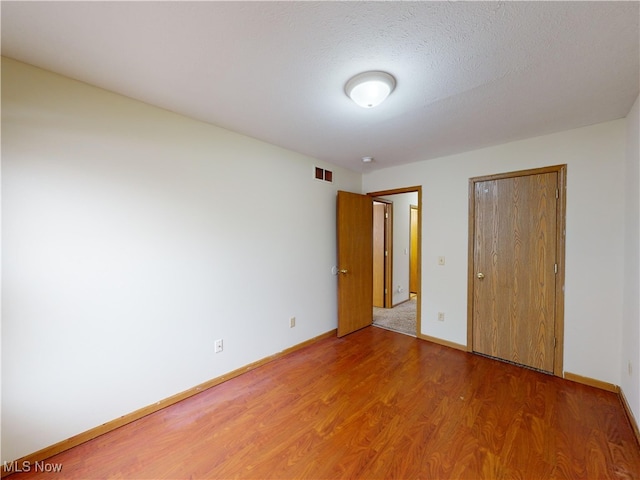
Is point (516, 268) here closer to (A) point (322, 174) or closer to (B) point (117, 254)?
(A) point (322, 174)

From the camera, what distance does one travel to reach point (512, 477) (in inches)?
54.5

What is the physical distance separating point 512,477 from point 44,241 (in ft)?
9.77

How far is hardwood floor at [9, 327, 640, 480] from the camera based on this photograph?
1.45 metres

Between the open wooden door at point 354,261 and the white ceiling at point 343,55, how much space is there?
1395 millimetres

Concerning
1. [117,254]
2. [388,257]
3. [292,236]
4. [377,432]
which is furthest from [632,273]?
[117,254]

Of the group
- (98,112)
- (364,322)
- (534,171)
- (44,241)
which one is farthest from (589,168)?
(44,241)

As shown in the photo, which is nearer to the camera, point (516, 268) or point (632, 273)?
point (632, 273)

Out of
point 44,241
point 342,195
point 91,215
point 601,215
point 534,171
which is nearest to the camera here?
point 44,241

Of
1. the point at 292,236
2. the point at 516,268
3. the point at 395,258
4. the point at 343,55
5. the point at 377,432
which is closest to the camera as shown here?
the point at 343,55

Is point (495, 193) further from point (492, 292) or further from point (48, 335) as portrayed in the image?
point (48, 335)

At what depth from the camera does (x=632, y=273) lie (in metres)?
1.86

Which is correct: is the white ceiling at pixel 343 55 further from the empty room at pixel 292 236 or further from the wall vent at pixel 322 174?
the wall vent at pixel 322 174

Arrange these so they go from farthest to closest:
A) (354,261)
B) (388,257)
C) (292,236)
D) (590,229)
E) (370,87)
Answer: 1. (388,257)
2. (354,261)
3. (292,236)
4. (590,229)
5. (370,87)

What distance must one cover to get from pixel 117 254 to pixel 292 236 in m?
1.60
